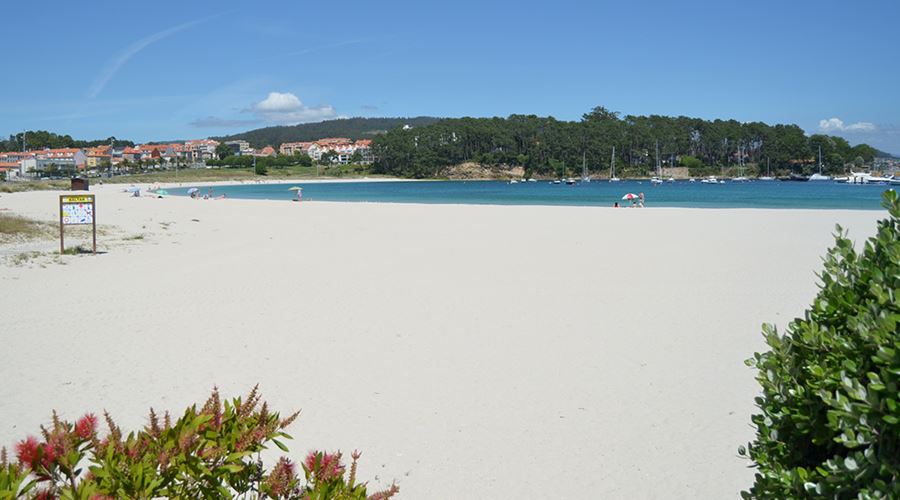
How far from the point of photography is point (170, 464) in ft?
6.18

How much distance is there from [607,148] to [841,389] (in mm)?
149507

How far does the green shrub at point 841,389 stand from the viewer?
1.65 meters

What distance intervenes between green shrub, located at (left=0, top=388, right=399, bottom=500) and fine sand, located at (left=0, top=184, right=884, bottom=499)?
2002 mm

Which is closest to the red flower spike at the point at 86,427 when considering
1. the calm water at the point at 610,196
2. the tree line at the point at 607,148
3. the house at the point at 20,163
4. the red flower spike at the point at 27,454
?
the red flower spike at the point at 27,454

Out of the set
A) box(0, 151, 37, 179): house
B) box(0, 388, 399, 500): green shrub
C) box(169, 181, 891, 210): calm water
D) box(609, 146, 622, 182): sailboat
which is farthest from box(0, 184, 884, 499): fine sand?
box(609, 146, 622, 182): sailboat

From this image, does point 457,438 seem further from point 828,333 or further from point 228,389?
point 828,333

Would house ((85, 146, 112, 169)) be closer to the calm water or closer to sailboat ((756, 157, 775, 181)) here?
the calm water

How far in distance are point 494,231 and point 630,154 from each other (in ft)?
452

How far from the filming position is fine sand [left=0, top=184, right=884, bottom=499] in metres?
4.38

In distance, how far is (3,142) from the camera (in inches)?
7185

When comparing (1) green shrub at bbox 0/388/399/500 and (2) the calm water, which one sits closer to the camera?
(1) green shrub at bbox 0/388/399/500

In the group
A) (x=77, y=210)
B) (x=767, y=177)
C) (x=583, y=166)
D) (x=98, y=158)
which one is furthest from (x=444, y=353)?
(x=98, y=158)

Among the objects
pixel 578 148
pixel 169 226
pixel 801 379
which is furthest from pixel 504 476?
pixel 578 148

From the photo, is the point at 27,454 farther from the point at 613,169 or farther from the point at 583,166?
the point at 613,169
